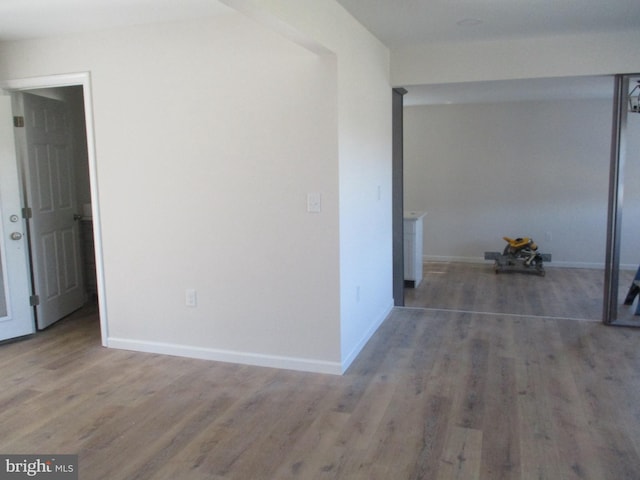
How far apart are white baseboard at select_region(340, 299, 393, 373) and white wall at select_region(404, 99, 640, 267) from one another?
307 centimetres

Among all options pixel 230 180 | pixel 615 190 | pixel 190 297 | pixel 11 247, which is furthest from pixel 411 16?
pixel 11 247

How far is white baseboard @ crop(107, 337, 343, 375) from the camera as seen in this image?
3.42 meters

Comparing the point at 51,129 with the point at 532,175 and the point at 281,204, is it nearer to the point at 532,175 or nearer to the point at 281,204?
the point at 281,204

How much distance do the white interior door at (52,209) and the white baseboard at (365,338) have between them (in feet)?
8.76

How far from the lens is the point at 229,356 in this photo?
3.62m

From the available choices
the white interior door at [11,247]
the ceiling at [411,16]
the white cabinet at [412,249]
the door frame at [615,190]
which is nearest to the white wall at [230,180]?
the ceiling at [411,16]

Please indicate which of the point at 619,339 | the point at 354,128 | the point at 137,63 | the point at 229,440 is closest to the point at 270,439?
the point at 229,440

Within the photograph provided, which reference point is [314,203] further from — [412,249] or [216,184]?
[412,249]

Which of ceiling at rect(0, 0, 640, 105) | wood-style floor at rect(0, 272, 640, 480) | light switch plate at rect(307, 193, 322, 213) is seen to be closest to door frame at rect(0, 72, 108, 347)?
ceiling at rect(0, 0, 640, 105)

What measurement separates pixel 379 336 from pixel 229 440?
1.82m

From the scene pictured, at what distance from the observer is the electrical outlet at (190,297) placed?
3.67m

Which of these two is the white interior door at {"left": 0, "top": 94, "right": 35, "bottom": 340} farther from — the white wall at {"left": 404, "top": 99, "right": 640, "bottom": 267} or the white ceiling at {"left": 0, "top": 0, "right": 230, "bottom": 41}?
the white wall at {"left": 404, "top": 99, "right": 640, "bottom": 267}

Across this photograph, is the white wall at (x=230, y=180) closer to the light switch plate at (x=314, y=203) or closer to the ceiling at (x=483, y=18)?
the light switch plate at (x=314, y=203)

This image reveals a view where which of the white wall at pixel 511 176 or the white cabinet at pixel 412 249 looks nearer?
the white cabinet at pixel 412 249
